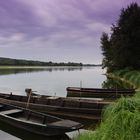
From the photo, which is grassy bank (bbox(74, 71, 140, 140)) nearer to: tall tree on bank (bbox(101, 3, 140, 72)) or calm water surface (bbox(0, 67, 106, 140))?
calm water surface (bbox(0, 67, 106, 140))

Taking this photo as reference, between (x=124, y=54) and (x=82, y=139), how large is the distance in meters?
37.7

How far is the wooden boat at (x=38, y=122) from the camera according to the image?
1172 cm

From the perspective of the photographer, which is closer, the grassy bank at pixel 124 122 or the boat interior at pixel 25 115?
the grassy bank at pixel 124 122

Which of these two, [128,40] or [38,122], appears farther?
[128,40]

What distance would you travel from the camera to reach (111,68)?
59.7 meters

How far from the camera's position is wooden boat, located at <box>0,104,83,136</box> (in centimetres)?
1172

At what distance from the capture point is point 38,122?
47.8ft

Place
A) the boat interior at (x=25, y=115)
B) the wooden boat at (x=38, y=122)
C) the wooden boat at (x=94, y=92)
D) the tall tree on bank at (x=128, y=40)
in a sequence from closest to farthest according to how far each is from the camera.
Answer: the wooden boat at (x=38, y=122)
the boat interior at (x=25, y=115)
the wooden boat at (x=94, y=92)
the tall tree on bank at (x=128, y=40)

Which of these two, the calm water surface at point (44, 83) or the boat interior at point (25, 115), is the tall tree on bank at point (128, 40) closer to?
the calm water surface at point (44, 83)

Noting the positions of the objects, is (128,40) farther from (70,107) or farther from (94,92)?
(70,107)

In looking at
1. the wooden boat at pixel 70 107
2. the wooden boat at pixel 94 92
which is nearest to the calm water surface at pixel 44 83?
the wooden boat at pixel 94 92

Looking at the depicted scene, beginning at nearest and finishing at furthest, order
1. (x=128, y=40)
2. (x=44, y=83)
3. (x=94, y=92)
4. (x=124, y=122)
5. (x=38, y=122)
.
Answer: (x=124, y=122) < (x=38, y=122) < (x=94, y=92) < (x=128, y=40) < (x=44, y=83)

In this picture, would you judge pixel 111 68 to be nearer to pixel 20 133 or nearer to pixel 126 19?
pixel 126 19


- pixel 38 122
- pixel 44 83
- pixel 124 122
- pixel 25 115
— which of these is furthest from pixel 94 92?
pixel 124 122
